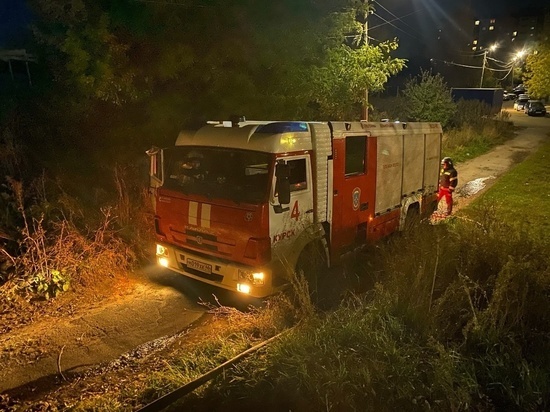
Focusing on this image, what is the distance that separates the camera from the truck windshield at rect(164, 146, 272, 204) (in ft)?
17.3

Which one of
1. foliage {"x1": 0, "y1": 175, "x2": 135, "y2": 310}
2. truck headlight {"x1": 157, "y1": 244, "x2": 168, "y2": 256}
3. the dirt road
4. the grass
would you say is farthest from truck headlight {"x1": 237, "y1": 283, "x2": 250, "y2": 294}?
the grass

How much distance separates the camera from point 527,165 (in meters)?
17.6

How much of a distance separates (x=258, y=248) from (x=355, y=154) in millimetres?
2539

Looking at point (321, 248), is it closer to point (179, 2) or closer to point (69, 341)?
point (69, 341)

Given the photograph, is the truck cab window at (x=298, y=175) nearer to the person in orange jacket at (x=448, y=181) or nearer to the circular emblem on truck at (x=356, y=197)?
the circular emblem on truck at (x=356, y=197)

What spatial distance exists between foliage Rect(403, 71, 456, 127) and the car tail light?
18732 millimetres

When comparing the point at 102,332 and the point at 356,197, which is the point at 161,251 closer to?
the point at 102,332

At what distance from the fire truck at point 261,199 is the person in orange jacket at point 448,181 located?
4334 millimetres

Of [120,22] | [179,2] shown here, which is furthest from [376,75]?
[120,22]

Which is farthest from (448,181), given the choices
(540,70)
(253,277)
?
(540,70)

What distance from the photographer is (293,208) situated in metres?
5.59

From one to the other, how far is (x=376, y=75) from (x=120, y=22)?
6.60 meters

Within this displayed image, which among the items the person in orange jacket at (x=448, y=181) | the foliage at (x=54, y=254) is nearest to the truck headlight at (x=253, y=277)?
the foliage at (x=54, y=254)

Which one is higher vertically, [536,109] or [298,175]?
[536,109]
